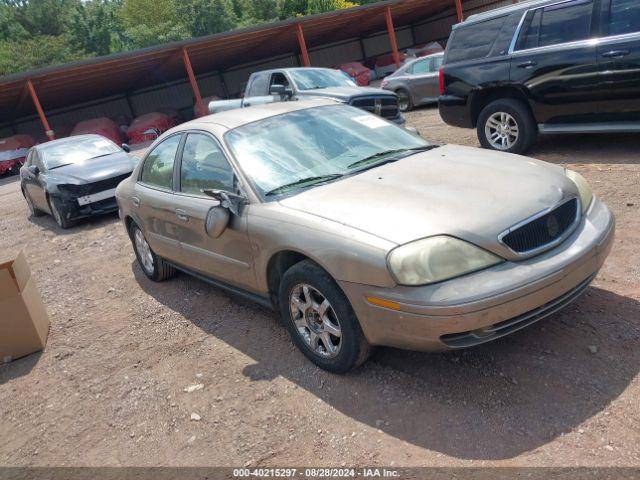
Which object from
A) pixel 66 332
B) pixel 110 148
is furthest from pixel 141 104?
pixel 66 332

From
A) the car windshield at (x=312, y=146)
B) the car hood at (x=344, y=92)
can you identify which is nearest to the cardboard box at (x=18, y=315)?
the car windshield at (x=312, y=146)

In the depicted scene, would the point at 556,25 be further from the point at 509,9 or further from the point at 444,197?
the point at 444,197

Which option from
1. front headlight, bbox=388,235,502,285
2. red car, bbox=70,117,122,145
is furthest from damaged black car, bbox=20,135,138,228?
red car, bbox=70,117,122,145

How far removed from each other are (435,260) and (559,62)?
5.02 meters

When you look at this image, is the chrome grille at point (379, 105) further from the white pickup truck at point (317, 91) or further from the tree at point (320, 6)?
the tree at point (320, 6)

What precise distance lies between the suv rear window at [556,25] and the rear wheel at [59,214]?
7.18 metres

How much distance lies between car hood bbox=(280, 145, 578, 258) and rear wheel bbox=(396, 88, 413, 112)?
11.1 meters

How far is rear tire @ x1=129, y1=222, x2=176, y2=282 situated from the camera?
546 cm

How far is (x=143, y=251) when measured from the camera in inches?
225

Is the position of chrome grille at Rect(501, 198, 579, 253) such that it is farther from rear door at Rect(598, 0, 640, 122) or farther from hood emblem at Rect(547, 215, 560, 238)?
rear door at Rect(598, 0, 640, 122)

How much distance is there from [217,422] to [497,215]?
6.48 ft

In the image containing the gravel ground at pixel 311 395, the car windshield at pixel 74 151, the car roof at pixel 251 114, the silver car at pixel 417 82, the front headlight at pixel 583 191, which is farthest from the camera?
the silver car at pixel 417 82

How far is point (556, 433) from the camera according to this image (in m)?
2.63

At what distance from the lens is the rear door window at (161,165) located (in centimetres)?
472
